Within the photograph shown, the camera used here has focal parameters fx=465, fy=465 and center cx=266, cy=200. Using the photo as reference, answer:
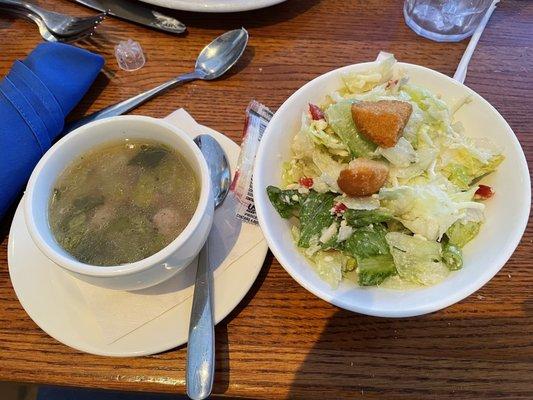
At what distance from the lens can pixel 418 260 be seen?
86cm

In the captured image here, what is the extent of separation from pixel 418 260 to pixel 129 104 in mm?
814

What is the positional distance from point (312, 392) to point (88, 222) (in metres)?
0.52

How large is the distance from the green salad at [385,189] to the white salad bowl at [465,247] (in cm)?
2

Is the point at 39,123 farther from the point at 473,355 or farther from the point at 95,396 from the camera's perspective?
the point at 473,355

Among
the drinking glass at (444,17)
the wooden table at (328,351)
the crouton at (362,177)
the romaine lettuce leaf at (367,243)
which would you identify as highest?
the drinking glass at (444,17)

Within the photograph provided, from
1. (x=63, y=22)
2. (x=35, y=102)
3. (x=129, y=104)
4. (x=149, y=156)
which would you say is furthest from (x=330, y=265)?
(x=63, y=22)

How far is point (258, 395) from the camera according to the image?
87cm

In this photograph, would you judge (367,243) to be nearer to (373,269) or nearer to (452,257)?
(373,269)

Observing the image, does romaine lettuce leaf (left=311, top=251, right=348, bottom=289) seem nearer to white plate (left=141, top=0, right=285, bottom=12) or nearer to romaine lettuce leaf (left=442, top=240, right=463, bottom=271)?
romaine lettuce leaf (left=442, top=240, right=463, bottom=271)

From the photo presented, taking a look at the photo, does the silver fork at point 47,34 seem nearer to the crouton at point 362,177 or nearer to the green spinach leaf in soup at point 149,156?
the green spinach leaf in soup at point 149,156

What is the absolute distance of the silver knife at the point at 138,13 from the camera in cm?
136

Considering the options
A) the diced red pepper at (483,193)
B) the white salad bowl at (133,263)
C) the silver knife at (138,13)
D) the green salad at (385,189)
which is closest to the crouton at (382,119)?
the green salad at (385,189)

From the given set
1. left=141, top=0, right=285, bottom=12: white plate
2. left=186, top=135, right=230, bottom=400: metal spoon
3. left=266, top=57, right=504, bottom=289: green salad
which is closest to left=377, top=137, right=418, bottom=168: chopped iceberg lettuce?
left=266, top=57, right=504, bottom=289: green salad

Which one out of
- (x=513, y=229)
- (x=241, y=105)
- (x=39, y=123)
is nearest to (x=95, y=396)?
(x=39, y=123)
